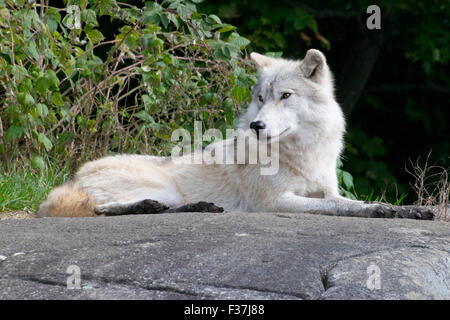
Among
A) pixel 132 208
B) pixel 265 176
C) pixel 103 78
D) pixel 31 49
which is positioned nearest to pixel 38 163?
pixel 31 49

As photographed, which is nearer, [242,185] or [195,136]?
[242,185]

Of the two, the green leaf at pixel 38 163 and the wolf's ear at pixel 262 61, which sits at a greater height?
the wolf's ear at pixel 262 61

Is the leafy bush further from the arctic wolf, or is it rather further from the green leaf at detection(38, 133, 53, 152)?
the arctic wolf

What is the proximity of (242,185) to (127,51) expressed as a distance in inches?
84.5

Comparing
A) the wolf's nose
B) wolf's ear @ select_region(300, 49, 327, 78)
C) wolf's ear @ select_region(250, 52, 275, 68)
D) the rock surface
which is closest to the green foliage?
the rock surface

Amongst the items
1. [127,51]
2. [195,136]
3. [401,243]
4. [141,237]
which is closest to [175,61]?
[127,51]

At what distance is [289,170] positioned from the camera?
536 centimetres

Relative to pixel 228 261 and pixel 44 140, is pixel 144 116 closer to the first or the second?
pixel 44 140

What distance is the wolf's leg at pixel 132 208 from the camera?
16.6ft

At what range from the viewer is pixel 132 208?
5.10m

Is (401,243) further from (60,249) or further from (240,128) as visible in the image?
(240,128)

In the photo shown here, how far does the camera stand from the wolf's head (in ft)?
17.0

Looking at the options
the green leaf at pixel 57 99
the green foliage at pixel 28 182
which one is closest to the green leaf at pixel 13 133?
the green foliage at pixel 28 182

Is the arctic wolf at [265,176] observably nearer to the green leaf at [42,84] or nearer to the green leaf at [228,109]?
the green leaf at [42,84]
